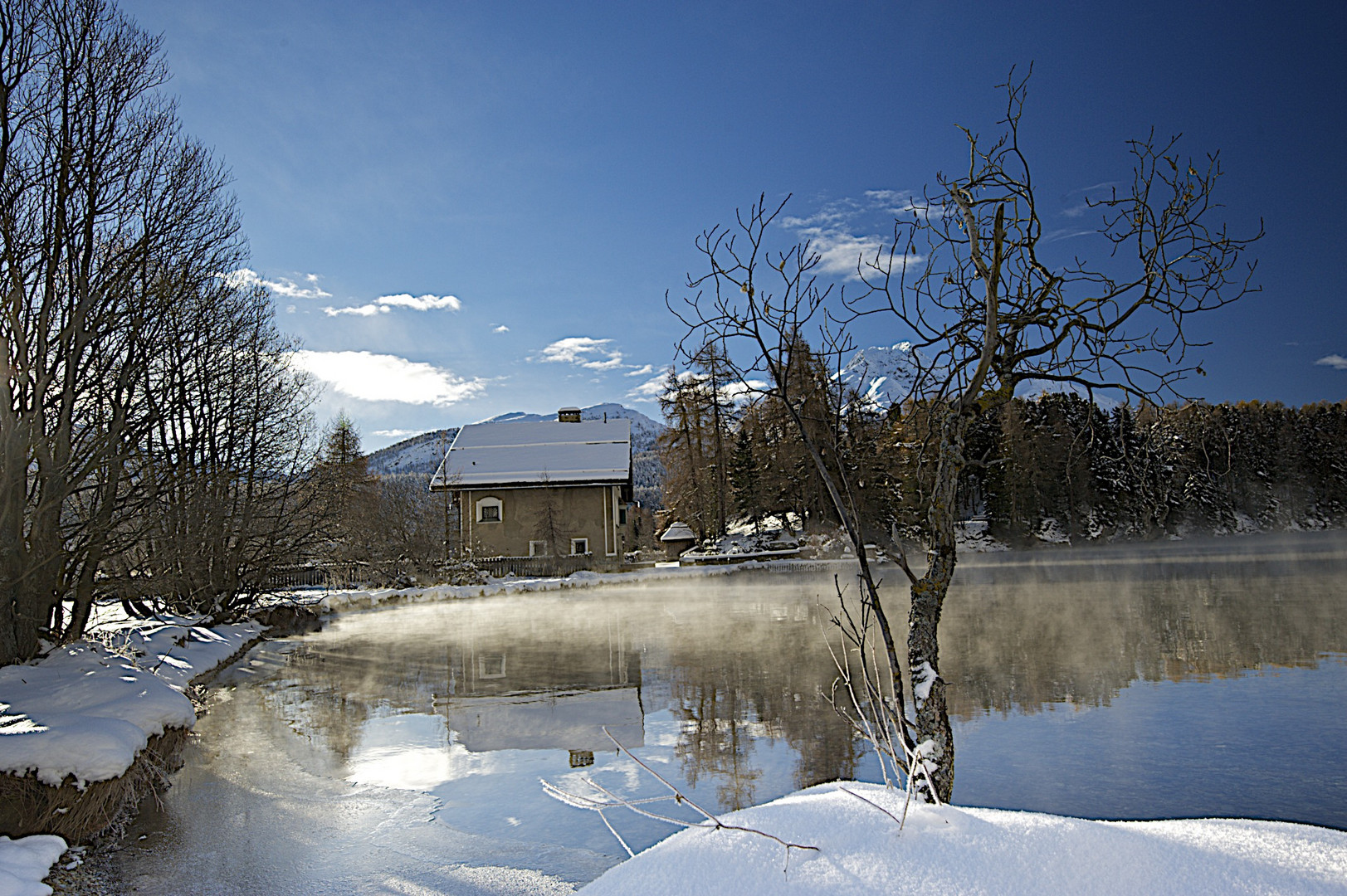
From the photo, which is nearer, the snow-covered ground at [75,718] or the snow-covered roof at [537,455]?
the snow-covered ground at [75,718]

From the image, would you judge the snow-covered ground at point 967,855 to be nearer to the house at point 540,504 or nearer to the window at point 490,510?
the house at point 540,504

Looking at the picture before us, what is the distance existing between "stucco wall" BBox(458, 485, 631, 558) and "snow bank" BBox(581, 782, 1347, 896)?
1313 inches

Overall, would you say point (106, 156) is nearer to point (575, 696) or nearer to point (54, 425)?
point (54, 425)

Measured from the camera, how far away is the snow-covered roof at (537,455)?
3522 cm

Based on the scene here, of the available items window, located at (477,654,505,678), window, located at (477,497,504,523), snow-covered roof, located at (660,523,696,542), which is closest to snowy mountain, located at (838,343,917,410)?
window, located at (477,654,505,678)

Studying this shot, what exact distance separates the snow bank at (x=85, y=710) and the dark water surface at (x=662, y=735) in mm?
613

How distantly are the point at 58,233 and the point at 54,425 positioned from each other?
175 cm

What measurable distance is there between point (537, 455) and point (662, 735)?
29.8 meters

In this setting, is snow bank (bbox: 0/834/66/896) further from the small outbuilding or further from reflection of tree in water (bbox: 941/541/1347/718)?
the small outbuilding

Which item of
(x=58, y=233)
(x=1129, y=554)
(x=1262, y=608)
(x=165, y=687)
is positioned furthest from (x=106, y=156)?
(x=1129, y=554)

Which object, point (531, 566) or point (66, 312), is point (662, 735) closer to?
point (66, 312)

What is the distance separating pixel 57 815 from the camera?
5355mm

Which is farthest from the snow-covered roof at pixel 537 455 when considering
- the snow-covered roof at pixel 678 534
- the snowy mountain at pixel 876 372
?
the snowy mountain at pixel 876 372

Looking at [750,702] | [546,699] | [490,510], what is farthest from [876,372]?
[490,510]
